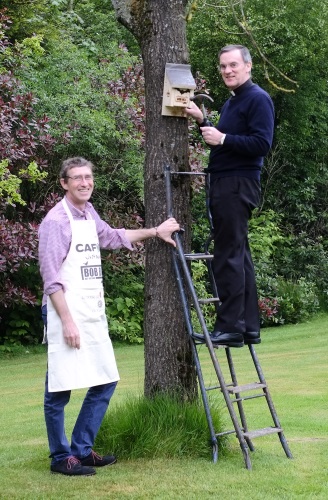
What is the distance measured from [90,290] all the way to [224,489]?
4.89 feet

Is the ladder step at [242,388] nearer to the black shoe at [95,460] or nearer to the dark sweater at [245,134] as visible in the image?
the black shoe at [95,460]

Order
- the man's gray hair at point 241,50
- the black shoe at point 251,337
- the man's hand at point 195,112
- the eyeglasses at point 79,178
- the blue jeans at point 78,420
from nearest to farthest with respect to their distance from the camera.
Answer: the blue jeans at point 78,420
the eyeglasses at point 79,178
the man's gray hair at point 241,50
the black shoe at point 251,337
the man's hand at point 195,112

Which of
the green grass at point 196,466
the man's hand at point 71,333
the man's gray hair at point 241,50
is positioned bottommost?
the green grass at point 196,466

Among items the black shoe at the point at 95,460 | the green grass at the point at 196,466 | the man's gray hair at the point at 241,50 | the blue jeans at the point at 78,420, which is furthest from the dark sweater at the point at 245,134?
the black shoe at the point at 95,460

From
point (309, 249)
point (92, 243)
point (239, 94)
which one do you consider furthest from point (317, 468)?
point (309, 249)

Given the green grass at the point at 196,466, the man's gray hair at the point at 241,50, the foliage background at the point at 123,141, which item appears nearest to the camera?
the green grass at the point at 196,466

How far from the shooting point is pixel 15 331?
57.7ft

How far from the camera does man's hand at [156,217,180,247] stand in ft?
21.9

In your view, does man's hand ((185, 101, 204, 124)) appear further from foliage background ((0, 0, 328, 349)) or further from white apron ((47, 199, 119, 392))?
foliage background ((0, 0, 328, 349))

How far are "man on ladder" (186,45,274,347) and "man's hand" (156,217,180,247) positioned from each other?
330 mm

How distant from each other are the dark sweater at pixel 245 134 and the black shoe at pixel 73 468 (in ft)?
6.90

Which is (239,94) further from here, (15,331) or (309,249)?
(309,249)

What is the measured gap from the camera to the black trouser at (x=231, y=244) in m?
6.38

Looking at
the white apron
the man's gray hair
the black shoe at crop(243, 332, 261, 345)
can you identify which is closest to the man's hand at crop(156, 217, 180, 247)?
the white apron
